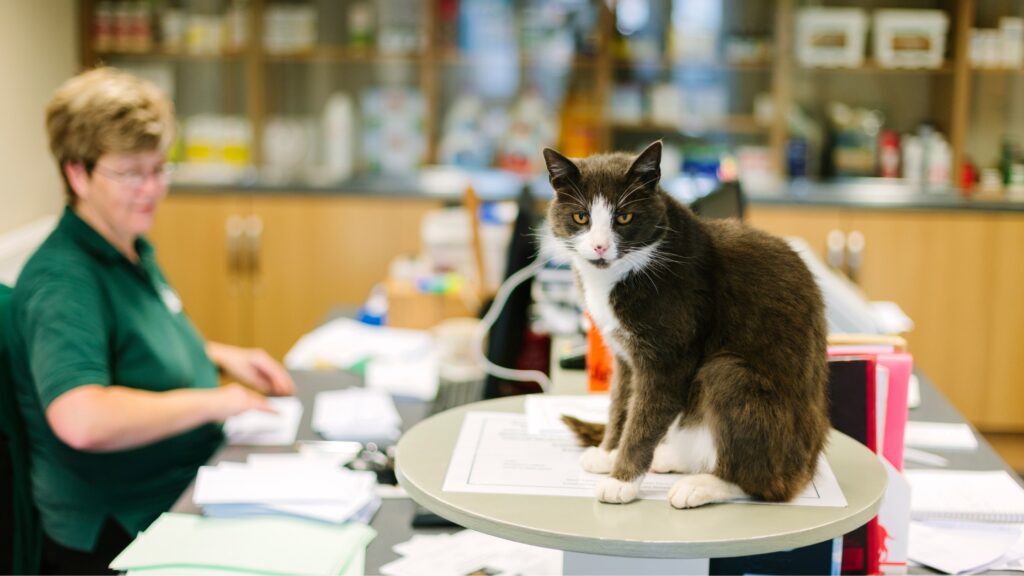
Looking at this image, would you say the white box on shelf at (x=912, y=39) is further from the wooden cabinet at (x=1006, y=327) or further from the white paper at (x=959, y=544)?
the white paper at (x=959, y=544)

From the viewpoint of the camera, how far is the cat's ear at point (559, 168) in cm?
113

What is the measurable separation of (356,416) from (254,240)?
2338mm

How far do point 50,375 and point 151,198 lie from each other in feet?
1.47

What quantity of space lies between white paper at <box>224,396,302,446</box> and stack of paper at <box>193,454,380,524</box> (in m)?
0.26

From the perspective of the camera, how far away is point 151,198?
6.93 ft

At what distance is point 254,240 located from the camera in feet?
14.0

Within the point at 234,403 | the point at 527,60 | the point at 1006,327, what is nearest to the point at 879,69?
the point at 1006,327

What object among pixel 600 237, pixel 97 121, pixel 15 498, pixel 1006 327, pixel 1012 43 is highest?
pixel 1012 43

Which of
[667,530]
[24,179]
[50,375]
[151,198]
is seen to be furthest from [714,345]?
[24,179]

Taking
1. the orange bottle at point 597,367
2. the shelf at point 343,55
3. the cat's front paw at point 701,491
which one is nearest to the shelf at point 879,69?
the shelf at point 343,55

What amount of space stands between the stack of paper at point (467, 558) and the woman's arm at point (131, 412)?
57cm

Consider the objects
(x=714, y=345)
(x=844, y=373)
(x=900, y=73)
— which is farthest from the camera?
(x=900, y=73)

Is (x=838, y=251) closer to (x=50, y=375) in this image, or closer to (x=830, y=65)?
(x=830, y=65)

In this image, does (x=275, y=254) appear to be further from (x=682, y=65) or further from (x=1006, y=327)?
(x=1006, y=327)
